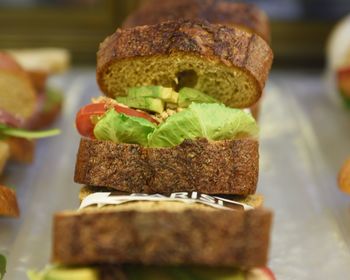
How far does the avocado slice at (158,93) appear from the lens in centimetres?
263

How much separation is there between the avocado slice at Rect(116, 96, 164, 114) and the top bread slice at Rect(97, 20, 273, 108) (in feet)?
0.44

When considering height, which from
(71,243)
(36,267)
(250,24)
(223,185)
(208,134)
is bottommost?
(36,267)

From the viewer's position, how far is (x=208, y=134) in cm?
241

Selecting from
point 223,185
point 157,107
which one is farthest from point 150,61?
point 223,185

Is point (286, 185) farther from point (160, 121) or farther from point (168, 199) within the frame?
point (168, 199)

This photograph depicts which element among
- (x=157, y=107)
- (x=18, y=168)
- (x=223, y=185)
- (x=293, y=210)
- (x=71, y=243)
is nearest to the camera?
(x=71, y=243)

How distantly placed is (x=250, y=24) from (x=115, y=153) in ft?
5.03

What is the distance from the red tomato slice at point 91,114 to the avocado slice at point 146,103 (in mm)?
39

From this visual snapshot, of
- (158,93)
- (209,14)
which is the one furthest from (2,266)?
(209,14)

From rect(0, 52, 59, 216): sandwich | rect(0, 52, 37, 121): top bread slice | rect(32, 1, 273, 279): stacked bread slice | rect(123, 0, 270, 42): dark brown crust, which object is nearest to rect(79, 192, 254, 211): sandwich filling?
rect(32, 1, 273, 279): stacked bread slice

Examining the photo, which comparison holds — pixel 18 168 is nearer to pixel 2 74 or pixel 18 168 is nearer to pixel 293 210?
pixel 2 74

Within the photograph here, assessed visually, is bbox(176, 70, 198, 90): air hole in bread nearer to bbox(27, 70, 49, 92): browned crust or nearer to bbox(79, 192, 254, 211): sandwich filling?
bbox(79, 192, 254, 211): sandwich filling

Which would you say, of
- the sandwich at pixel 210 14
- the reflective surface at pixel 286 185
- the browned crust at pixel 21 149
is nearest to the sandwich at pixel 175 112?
the reflective surface at pixel 286 185

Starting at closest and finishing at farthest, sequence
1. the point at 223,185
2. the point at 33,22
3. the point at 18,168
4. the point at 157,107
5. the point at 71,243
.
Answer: the point at 71,243, the point at 223,185, the point at 157,107, the point at 18,168, the point at 33,22
